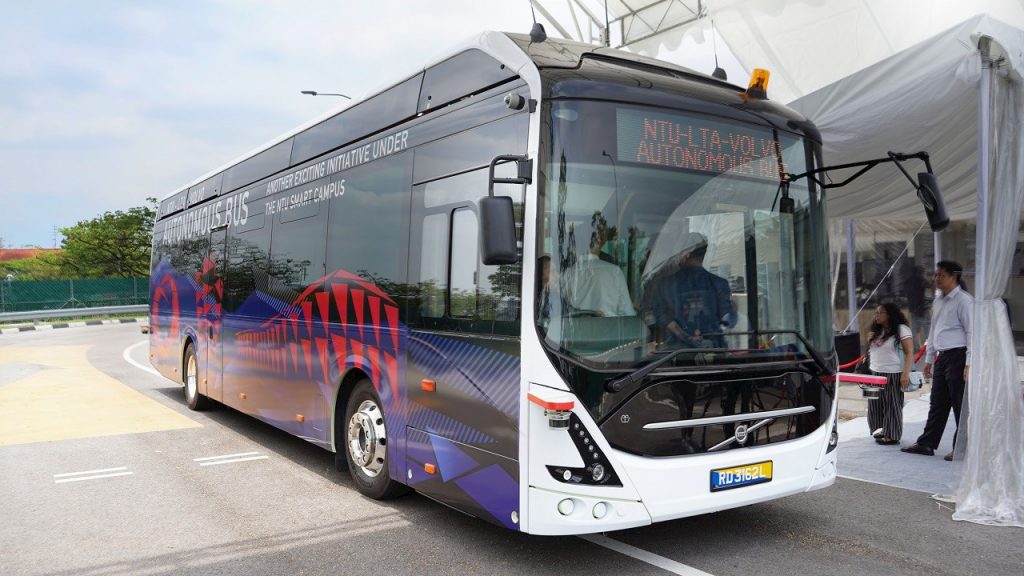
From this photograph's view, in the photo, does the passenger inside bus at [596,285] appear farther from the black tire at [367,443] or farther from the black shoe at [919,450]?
the black shoe at [919,450]

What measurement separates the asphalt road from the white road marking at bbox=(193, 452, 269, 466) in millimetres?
39

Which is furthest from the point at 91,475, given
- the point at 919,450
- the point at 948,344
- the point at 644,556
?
the point at 948,344

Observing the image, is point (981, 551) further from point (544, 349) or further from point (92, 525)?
point (92, 525)

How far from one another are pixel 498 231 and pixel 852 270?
1225 cm

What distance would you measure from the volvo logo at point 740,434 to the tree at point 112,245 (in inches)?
2027

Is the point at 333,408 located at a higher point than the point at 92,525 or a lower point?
higher

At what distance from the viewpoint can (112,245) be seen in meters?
50.5

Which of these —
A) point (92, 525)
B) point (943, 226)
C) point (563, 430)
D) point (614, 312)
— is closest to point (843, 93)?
point (943, 226)

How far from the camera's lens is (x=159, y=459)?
8102 mm

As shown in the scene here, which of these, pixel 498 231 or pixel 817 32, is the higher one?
pixel 817 32

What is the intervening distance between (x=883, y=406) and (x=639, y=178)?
549cm

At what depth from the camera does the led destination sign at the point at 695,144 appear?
4.62 metres

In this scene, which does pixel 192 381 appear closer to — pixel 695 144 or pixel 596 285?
pixel 596 285

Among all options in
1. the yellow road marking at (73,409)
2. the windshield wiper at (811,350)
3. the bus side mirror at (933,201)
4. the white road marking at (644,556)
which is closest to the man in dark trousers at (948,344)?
the bus side mirror at (933,201)
